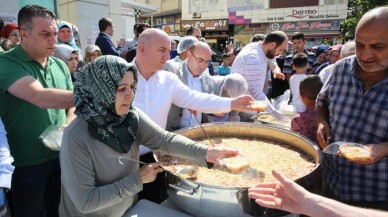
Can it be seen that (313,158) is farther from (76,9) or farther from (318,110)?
(76,9)

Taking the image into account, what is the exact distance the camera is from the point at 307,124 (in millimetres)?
2100

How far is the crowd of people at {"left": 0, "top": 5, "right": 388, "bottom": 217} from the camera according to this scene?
1.24 meters

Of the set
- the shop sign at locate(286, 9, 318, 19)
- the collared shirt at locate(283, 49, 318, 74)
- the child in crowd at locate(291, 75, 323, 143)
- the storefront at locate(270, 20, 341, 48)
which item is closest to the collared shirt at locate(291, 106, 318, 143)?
the child in crowd at locate(291, 75, 323, 143)

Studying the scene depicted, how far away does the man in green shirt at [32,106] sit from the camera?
1.69 m

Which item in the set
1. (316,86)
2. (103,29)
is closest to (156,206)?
(316,86)

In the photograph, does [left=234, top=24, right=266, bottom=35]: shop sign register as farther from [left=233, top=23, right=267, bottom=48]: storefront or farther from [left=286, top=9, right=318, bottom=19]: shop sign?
[left=286, top=9, right=318, bottom=19]: shop sign

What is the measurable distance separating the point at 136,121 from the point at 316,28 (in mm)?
24853

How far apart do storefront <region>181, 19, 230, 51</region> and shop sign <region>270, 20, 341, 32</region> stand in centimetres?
456

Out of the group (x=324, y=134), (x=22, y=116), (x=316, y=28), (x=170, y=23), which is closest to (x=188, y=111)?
(x=324, y=134)

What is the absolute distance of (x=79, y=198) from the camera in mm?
1204

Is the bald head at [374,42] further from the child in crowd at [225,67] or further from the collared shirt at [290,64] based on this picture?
the child in crowd at [225,67]

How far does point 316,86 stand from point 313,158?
0.70 meters

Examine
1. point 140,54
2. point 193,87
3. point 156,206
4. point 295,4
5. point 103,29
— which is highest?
point 295,4

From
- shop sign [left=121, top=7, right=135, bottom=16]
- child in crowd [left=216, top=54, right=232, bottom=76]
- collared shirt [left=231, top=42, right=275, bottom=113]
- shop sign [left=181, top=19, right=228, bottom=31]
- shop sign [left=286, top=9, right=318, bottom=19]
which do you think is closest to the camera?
collared shirt [left=231, top=42, right=275, bottom=113]
